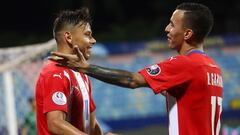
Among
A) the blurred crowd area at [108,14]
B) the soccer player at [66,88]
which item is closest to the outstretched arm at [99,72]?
the soccer player at [66,88]

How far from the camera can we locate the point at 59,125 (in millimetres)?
4762

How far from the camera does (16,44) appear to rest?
20.3m

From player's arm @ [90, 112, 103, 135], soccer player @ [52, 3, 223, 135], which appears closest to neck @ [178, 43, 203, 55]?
soccer player @ [52, 3, 223, 135]

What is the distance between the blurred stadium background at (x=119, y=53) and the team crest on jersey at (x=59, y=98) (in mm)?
4163

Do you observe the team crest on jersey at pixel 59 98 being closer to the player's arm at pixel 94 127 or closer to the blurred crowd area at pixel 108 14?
the player's arm at pixel 94 127

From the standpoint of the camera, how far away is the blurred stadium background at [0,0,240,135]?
10.1 m

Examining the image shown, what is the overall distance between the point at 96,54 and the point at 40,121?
1223 centimetres

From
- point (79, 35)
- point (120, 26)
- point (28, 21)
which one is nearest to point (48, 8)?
point (28, 21)

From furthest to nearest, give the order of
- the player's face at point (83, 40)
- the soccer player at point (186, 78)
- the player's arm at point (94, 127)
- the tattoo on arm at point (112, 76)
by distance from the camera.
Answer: the player's arm at point (94, 127)
the player's face at point (83, 40)
the soccer player at point (186, 78)
the tattoo on arm at point (112, 76)

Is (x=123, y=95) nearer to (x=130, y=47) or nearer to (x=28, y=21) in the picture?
(x=130, y=47)

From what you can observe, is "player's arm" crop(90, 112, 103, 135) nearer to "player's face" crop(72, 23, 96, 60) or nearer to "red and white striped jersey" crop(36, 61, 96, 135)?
"red and white striped jersey" crop(36, 61, 96, 135)

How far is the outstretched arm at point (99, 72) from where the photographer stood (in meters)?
4.33

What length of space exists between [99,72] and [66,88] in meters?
0.67

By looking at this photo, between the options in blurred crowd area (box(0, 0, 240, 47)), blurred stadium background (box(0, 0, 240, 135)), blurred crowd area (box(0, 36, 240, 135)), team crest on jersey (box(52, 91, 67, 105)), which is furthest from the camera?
blurred crowd area (box(0, 0, 240, 47))
